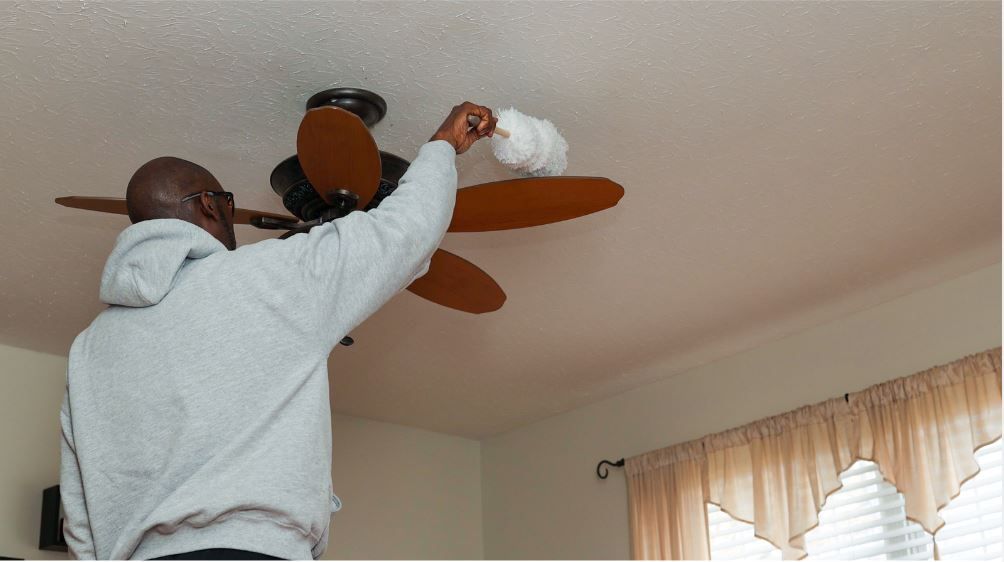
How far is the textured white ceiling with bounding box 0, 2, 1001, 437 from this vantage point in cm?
216

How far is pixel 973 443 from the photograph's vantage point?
125 inches

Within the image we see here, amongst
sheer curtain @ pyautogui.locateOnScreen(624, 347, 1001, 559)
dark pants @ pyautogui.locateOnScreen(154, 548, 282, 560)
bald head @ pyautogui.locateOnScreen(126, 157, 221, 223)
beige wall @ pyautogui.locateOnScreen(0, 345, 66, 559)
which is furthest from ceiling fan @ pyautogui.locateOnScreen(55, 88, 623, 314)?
beige wall @ pyautogui.locateOnScreen(0, 345, 66, 559)

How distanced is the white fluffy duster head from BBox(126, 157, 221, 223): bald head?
0.64 metres

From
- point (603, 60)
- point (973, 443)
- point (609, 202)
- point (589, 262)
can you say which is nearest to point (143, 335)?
point (609, 202)

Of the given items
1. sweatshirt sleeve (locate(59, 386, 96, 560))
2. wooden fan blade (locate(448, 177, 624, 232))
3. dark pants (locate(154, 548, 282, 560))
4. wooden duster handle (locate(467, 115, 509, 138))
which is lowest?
dark pants (locate(154, 548, 282, 560))

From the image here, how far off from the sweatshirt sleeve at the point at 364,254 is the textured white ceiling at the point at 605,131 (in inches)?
23.5

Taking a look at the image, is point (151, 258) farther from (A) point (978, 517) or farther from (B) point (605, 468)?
(B) point (605, 468)

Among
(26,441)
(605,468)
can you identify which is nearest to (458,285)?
(26,441)

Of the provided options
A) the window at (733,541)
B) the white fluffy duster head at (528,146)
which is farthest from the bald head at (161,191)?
the window at (733,541)

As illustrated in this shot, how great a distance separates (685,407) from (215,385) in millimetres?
2954


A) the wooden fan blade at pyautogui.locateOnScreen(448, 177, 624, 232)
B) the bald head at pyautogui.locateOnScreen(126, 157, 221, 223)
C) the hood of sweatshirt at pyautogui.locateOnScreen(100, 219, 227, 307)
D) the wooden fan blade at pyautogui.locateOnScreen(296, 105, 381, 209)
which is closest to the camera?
the hood of sweatshirt at pyautogui.locateOnScreen(100, 219, 227, 307)

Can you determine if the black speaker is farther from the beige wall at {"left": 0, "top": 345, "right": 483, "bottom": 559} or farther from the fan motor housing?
the fan motor housing

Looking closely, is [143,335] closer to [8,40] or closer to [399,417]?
[8,40]

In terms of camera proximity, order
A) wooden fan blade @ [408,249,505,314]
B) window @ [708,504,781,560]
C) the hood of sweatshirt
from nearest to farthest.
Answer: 1. the hood of sweatshirt
2. wooden fan blade @ [408,249,505,314]
3. window @ [708,504,781,560]
